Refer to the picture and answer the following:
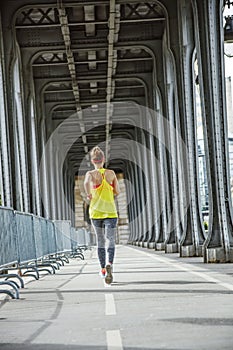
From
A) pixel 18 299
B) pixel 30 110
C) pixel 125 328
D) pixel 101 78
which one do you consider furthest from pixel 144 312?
pixel 101 78

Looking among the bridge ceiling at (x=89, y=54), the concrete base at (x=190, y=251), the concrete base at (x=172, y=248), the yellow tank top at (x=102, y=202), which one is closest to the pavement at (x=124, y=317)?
the yellow tank top at (x=102, y=202)

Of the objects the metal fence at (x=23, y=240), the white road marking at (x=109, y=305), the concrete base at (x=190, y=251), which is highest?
the metal fence at (x=23, y=240)

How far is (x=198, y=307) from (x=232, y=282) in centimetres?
359

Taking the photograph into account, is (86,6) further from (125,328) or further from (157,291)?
(125,328)

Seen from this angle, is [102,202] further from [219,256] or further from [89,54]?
[89,54]

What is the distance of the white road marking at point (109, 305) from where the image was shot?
8.34 m

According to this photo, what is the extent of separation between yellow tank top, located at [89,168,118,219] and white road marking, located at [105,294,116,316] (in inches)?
85.7

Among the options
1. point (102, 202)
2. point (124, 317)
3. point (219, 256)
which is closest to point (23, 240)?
point (102, 202)

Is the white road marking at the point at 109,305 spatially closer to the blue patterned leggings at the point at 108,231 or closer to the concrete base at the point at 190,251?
the blue patterned leggings at the point at 108,231

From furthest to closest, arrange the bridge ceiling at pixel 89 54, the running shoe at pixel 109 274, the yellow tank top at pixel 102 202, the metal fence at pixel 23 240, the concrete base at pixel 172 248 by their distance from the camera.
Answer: the concrete base at pixel 172 248
the bridge ceiling at pixel 89 54
the metal fence at pixel 23 240
the yellow tank top at pixel 102 202
the running shoe at pixel 109 274

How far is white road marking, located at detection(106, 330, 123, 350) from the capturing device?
230 inches

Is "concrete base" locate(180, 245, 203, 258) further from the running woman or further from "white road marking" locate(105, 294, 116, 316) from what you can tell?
"white road marking" locate(105, 294, 116, 316)

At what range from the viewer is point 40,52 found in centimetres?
3462

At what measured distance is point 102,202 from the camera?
12703mm
